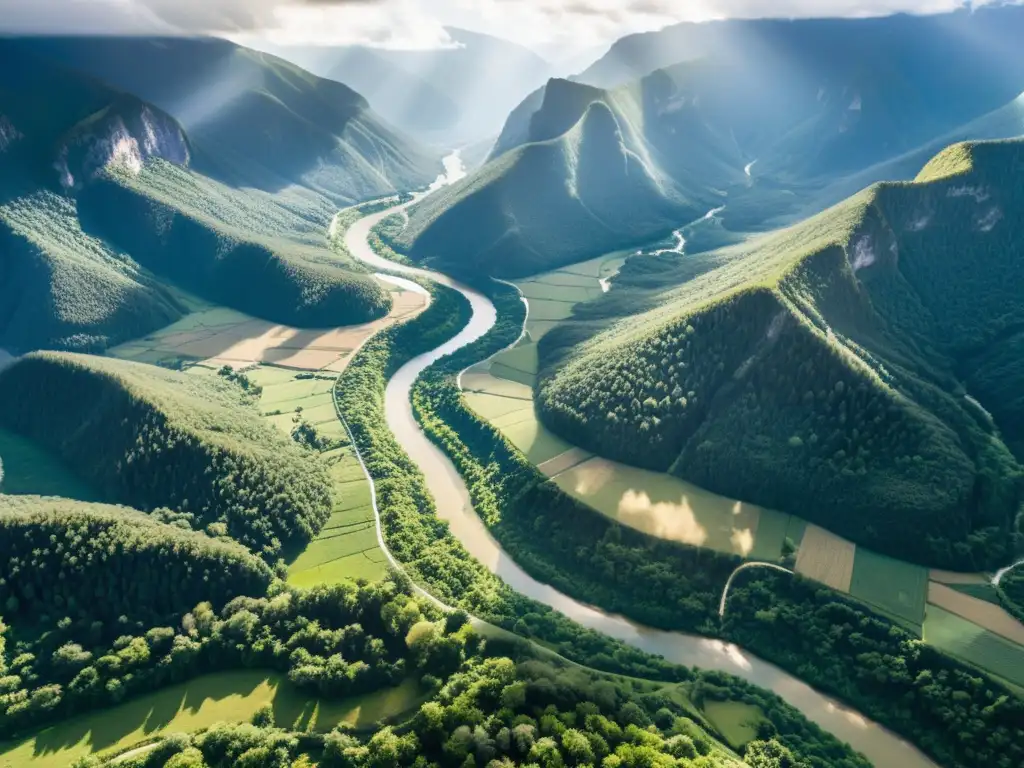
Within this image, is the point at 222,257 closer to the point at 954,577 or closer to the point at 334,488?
the point at 334,488

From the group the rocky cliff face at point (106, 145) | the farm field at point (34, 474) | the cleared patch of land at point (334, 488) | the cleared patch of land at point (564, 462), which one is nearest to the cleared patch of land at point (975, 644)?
the cleared patch of land at point (564, 462)

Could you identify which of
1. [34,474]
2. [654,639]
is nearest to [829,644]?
[654,639]

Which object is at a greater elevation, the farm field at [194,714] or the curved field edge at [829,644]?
the curved field edge at [829,644]

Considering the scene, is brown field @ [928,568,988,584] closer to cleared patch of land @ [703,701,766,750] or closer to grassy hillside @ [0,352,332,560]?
cleared patch of land @ [703,701,766,750]

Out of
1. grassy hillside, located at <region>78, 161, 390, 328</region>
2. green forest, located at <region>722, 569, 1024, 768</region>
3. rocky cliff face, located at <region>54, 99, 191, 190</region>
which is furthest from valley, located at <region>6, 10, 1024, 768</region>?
rocky cliff face, located at <region>54, 99, 191, 190</region>

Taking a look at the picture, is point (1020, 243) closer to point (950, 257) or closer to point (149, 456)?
point (950, 257)

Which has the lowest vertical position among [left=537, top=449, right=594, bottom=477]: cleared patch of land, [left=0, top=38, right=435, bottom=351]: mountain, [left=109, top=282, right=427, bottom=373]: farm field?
[left=537, top=449, right=594, bottom=477]: cleared patch of land

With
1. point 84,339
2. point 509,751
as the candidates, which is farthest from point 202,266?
point 509,751

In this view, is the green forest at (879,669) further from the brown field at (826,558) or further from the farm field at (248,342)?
the farm field at (248,342)
